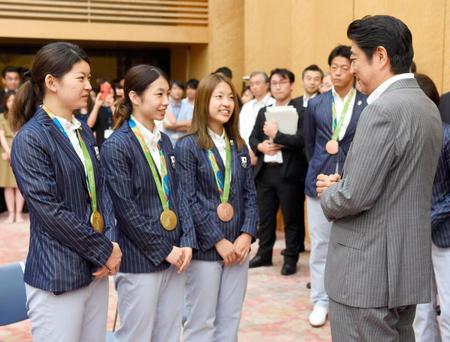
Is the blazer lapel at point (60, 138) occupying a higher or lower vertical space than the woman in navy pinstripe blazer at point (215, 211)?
higher

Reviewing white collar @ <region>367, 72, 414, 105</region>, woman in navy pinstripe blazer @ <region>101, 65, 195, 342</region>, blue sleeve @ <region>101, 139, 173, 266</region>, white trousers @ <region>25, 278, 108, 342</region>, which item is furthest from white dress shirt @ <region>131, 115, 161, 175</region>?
white collar @ <region>367, 72, 414, 105</region>

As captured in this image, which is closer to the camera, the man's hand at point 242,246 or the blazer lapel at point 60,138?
the blazer lapel at point 60,138

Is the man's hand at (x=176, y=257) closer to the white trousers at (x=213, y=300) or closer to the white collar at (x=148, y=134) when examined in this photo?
the white trousers at (x=213, y=300)

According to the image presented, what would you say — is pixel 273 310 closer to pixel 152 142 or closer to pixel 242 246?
pixel 242 246

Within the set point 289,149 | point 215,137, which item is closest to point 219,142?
point 215,137

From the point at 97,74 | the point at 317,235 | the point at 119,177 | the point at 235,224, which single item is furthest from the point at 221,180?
the point at 97,74

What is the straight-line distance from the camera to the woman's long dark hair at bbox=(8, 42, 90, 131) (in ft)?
8.59

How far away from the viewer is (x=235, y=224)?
3484mm

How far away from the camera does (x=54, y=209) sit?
2.46 metres

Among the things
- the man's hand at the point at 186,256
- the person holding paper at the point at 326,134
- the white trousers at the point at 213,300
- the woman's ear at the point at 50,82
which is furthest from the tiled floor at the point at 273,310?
the woman's ear at the point at 50,82

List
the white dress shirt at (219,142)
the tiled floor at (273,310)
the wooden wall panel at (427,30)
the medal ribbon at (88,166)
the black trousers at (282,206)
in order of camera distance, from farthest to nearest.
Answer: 1. the black trousers at (282,206)
2. the wooden wall panel at (427,30)
3. the tiled floor at (273,310)
4. the white dress shirt at (219,142)
5. the medal ribbon at (88,166)

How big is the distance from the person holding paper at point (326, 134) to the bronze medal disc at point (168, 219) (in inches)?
68.1

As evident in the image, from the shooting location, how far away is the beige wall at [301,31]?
5438 millimetres

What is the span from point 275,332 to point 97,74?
28.1 ft
